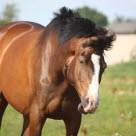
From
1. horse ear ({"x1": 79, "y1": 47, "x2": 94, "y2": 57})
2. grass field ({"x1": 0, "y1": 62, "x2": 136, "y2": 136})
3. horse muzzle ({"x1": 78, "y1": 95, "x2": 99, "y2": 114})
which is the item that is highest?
horse ear ({"x1": 79, "y1": 47, "x2": 94, "y2": 57})

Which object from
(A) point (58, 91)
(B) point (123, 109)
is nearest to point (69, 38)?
(A) point (58, 91)

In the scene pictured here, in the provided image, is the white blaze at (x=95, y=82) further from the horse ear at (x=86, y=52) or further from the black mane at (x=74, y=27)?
the black mane at (x=74, y=27)

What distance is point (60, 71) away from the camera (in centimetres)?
571

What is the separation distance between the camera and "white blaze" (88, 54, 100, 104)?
4.91 meters

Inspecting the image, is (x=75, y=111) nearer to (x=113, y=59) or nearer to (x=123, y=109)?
(x=123, y=109)

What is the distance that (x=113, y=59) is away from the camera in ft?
145

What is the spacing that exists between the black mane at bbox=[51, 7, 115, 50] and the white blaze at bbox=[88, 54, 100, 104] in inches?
13.1

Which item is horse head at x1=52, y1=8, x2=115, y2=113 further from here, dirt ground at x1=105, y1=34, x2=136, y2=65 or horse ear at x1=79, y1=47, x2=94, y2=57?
dirt ground at x1=105, y1=34, x2=136, y2=65

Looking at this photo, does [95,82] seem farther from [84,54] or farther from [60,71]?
[60,71]

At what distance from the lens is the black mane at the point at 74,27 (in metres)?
5.43

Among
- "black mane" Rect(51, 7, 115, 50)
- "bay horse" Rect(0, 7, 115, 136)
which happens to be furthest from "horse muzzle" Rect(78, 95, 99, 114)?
"black mane" Rect(51, 7, 115, 50)

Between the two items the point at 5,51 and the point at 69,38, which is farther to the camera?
the point at 5,51

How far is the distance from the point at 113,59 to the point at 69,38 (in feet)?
127

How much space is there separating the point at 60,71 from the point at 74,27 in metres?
0.57
